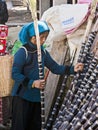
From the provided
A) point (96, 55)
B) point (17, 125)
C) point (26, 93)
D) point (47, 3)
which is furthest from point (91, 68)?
point (47, 3)

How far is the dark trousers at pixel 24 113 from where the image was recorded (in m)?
4.83

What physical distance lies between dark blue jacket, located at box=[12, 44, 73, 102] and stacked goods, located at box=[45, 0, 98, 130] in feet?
0.90

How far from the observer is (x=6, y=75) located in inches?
197

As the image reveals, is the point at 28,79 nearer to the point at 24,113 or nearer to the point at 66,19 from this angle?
the point at 24,113

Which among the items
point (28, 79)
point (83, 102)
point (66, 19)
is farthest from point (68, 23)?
point (83, 102)

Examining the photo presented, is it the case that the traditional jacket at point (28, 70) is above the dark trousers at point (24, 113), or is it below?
above

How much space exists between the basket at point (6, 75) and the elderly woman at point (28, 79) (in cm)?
21

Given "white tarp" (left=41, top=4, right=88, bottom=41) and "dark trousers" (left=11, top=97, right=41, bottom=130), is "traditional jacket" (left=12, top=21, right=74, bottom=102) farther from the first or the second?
"white tarp" (left=41, top=4, right=88, bottom=41)

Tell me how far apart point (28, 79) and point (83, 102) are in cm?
68

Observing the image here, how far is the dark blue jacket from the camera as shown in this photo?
4527 millimetres

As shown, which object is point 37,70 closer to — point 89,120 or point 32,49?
point 32,49

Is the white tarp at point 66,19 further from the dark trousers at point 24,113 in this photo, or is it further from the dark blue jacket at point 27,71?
the dark trousers at point 24,113

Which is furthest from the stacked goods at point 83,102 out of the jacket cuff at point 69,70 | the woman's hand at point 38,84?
the woman's hand at point 38,84

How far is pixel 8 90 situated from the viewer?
5070mm
